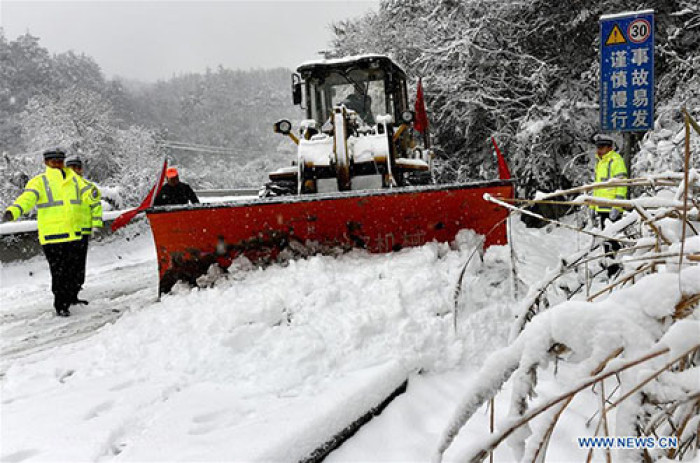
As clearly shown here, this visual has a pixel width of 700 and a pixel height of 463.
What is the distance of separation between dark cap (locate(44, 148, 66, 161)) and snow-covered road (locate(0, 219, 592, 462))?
1.80 metres

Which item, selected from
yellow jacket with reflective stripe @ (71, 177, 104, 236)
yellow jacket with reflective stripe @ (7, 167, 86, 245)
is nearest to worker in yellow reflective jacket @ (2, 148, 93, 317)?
yellow jacket with reflective stripe @ (7, 167, 86, 245)

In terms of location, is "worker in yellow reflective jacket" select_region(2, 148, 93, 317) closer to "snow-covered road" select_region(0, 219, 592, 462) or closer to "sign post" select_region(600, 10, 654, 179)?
"snow-covered road" select_region(0, 219, 592, 462)

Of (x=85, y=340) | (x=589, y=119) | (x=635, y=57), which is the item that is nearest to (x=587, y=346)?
(x=85, y=340)

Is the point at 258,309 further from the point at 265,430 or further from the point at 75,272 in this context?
the point at 75,272

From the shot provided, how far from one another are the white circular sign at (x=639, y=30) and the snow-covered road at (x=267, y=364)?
2358 mm

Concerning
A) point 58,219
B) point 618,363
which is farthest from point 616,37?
point 58,219

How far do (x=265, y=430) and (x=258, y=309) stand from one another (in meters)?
1.16

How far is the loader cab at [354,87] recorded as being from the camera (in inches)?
264

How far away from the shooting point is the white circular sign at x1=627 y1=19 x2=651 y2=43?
14.7ft

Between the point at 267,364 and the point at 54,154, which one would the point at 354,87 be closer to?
the point at 54,154

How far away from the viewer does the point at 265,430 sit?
2.13 metres

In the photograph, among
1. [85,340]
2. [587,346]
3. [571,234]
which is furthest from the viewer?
[571,234]

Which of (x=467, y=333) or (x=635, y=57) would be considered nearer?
(x=467, y=333)

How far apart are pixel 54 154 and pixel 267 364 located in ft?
12.6
